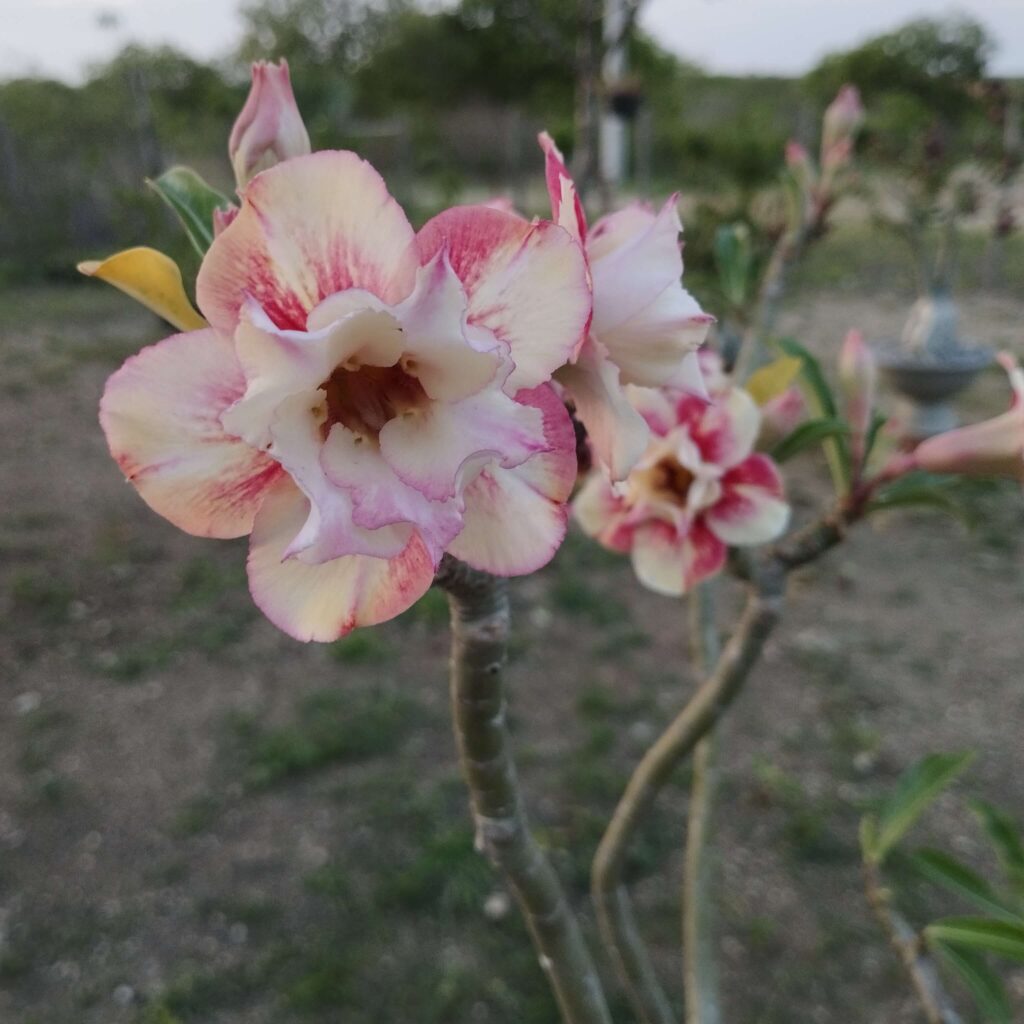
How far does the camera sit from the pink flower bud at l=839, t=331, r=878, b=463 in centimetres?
82

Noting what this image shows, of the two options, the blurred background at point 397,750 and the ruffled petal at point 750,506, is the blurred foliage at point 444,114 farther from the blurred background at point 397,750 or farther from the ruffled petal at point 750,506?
the ruffled petal at point 750,506

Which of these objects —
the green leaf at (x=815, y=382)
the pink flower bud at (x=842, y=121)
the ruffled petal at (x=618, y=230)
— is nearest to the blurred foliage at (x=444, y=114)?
the pink flower bud at (x=842, y=121)

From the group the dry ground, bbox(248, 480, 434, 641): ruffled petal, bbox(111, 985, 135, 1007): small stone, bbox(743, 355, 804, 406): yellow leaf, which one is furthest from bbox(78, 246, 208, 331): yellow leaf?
bbox(111, 985, 135, 1007): small stone

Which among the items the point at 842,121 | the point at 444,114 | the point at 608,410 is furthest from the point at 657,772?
the point at 444,114

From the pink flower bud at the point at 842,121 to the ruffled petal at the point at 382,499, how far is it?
127 cm

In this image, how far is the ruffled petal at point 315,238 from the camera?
331 millimetres

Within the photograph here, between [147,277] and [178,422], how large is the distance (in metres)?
0.11

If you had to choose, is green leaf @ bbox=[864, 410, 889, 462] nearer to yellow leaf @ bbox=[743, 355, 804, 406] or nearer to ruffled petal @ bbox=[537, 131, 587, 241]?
yellow leaf @ bbox=[743, 355, 804, 406]

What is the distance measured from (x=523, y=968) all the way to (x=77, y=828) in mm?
1100

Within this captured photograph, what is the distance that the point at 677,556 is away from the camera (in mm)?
754

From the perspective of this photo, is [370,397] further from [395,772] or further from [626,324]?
[395,772]

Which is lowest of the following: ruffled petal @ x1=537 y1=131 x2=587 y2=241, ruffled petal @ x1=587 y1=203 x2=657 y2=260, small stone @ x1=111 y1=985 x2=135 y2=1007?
small stone @ x1=111 y1=985 x2=135 y2=1007

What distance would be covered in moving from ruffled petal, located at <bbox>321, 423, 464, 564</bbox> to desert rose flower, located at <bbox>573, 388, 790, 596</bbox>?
0.38 meters

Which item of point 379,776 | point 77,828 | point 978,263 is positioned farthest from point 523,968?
point 978,263
